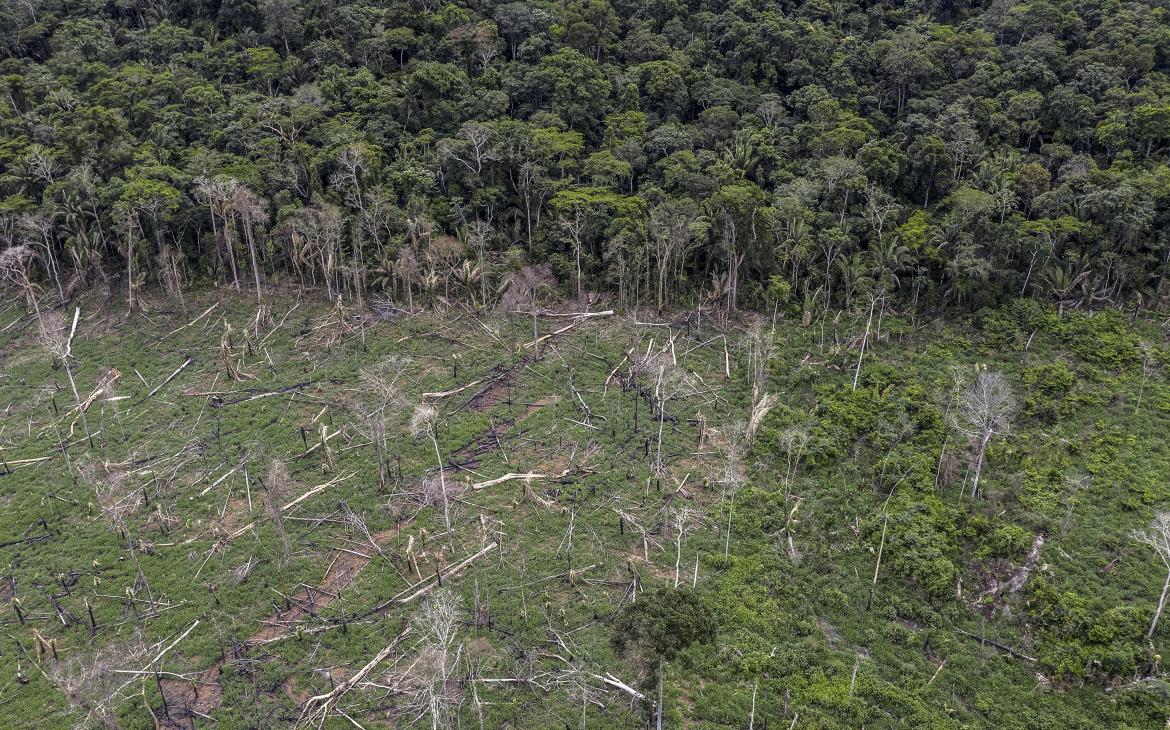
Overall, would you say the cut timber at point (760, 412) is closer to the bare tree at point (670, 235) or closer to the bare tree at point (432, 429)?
the bare tree at point (670, 235)

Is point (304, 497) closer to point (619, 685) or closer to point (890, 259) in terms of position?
point (619, 685)

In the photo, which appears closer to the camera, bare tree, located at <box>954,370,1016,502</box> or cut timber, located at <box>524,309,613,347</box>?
bare tree, located at <box>954,370,1016,502</box>

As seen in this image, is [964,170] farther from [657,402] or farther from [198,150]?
[198,150]

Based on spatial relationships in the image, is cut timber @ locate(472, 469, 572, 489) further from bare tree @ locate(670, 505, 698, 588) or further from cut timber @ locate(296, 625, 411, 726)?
cut timber @ locate(296, 625, 411, 726)

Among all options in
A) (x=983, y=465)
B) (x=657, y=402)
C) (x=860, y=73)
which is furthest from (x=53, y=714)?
(x=860, y=73)

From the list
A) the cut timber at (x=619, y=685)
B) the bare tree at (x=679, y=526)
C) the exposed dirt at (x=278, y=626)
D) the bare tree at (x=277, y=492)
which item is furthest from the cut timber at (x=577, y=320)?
the cut timber at (x=619, y=685)

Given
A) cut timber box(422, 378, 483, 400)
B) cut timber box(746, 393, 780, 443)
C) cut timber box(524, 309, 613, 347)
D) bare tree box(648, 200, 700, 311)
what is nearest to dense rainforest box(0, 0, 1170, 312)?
bare tree box(648, 200, 700, 311)
